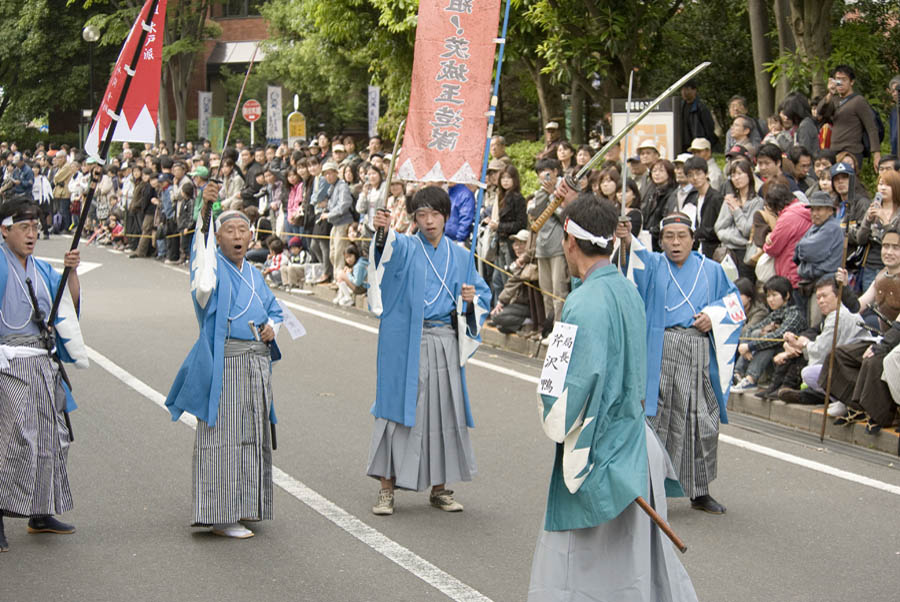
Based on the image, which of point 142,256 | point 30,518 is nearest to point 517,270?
point 30,518

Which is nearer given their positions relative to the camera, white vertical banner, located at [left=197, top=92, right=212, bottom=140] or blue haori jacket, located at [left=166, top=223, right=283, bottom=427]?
blue haori jacket, located at [left=166, top=223, right=283, bottom=427]

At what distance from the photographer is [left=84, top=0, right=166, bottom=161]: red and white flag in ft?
22.0

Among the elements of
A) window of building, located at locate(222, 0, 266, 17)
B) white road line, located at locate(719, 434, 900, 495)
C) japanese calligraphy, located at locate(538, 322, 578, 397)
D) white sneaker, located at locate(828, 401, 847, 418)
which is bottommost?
white road line, located at locate(719, 434, 900, 495)

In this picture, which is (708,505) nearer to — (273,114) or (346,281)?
(346,281)

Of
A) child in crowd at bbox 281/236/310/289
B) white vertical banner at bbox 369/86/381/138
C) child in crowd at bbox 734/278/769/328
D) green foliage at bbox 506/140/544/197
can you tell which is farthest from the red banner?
white vertical banner at bbox 369/86/381/138

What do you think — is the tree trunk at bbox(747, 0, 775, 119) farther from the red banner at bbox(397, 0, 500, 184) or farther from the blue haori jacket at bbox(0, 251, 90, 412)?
the blue haori jacket at bbox(0, 251, 90, 412)

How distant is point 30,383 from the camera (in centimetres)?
649

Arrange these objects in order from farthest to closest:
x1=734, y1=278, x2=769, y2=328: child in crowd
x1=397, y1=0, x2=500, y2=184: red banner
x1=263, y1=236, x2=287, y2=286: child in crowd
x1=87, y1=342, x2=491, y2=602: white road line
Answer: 1. x1=263, y1=236, x2=287, y2=286: child in crowd
2. x1=734, y1=278, x2=769, y2=328: child in crowd
3. x1=397, y1=0, x2=500, y2=184: red banner
4. x1=87, y1=342, x2=491, y2=602: white road line

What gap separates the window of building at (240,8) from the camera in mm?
48459

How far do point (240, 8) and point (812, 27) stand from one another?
122 ft

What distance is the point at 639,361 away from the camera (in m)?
4.42

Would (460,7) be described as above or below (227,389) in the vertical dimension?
above

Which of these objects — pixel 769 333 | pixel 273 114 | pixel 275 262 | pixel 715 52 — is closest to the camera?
pixel 769 333

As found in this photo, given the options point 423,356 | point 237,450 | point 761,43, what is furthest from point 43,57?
point 237,450
